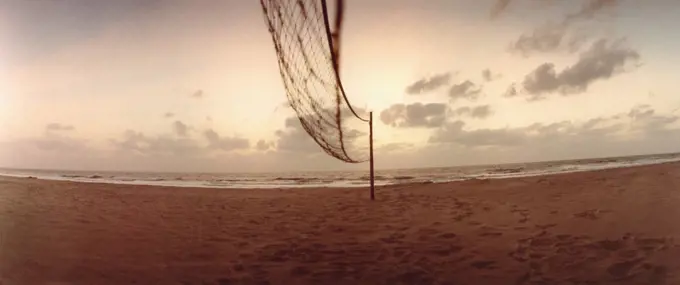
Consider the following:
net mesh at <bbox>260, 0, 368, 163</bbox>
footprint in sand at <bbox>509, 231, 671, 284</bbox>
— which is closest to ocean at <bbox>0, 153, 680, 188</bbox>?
net mesh at <bbox>260, 0, 368, 163</bbox>

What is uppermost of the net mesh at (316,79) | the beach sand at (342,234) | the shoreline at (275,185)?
the net mesh at (316,79)

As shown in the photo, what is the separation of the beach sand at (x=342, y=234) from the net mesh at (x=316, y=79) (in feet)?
0.65

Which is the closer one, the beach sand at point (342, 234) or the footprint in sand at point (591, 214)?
the beach sand at point (342, 234)

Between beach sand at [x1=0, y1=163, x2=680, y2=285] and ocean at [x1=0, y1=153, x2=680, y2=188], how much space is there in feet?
0.10

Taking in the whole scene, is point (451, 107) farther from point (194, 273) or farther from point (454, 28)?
point (194, 273)

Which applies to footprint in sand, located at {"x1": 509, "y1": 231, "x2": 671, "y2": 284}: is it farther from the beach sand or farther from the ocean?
the ocean

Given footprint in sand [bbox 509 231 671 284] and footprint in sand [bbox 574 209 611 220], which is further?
footprint in sand [bbox 574 209 611 220]

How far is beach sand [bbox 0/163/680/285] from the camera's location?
82.6 inches

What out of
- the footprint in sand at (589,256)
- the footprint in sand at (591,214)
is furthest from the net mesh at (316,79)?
the footprint in sand at (591,214)

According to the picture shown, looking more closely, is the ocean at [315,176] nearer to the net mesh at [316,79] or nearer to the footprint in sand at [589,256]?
the net mesh at [316,79]

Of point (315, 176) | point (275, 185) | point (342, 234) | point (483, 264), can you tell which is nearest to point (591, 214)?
point (483, 264)

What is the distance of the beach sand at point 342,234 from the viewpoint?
210 centimetres

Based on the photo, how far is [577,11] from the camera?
7.31ft

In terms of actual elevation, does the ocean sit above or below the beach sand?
above
